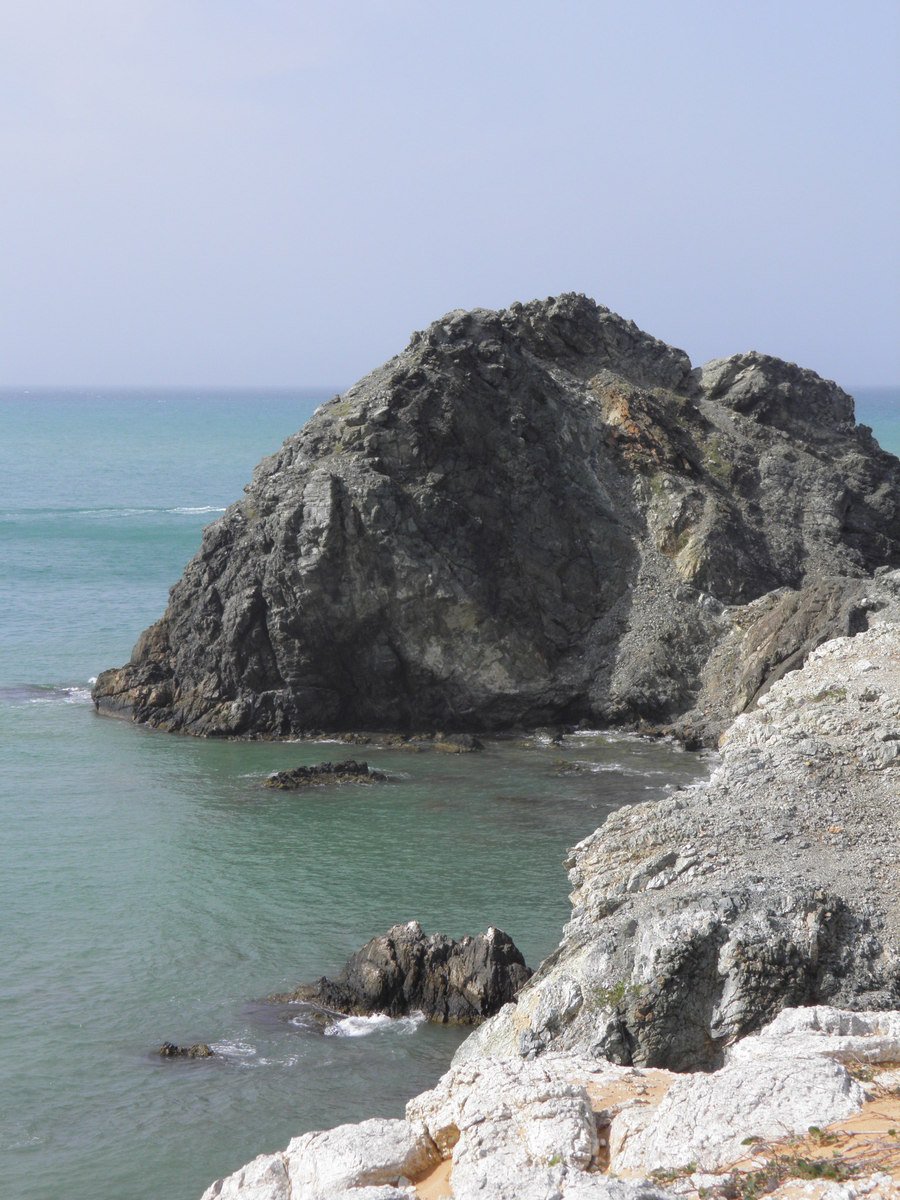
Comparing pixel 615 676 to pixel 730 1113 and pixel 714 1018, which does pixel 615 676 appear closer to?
pixel 714 1018

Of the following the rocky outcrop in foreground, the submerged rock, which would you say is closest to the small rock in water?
the rocky outcrop in foreground

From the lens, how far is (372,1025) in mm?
26062

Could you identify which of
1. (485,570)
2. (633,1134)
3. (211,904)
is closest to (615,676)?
(485,570)

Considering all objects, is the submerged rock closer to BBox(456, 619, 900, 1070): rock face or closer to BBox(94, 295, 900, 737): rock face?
BBox(94, 295, 900, 737): rock face

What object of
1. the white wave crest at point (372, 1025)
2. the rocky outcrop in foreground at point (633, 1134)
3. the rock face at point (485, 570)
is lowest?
the white wave crest at point (372, 1025)

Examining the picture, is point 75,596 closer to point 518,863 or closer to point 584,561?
point 584,561

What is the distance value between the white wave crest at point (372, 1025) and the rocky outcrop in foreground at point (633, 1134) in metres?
11.2

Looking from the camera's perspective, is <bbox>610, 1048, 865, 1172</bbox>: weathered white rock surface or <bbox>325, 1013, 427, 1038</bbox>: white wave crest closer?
<bbox>610, 1048, 865, 1172</bbox>: weathered white rock surface

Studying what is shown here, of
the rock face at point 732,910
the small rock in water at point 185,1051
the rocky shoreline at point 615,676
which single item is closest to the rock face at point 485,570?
the rocky shoreline at point 615,676

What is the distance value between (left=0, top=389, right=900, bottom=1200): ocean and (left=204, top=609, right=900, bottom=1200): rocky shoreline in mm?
4069

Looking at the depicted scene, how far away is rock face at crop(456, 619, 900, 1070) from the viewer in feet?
61.0

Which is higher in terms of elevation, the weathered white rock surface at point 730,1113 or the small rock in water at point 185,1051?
the weathered white rock surface at point 730,1113

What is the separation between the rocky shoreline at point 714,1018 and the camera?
12.3 metres

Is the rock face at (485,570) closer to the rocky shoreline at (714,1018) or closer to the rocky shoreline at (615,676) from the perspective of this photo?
the rocky shoreline at (615,676)
